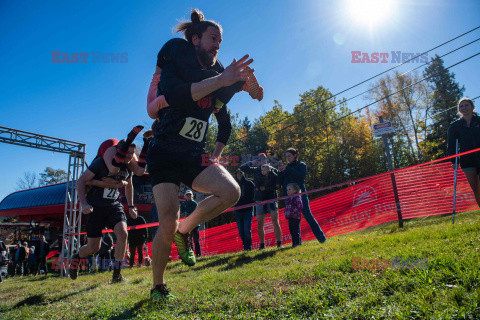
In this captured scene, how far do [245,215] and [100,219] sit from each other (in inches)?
142

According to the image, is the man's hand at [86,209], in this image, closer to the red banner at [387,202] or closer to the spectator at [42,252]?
the red banner at [387,202]

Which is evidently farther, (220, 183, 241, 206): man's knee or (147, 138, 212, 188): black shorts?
(147, 138, 212, 188): black shorts

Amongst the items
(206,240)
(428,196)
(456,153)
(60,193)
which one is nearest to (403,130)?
(428,196)

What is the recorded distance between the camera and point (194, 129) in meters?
2.58

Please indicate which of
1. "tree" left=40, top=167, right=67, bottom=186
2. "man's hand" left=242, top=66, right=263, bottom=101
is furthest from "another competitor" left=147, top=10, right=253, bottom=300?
"tree" left=40, top=167, right=67, bottom=186

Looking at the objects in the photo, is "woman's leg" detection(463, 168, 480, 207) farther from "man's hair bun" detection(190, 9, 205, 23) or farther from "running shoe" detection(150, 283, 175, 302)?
"running shoe" detection(150, 283, 175, 302)

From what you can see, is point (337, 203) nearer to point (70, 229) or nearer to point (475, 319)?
point (475, 319)

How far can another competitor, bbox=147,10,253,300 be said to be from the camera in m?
2.41

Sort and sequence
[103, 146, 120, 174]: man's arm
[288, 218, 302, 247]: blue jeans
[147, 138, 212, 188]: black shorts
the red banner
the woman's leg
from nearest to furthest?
1. [147, 138, 212, 188]: black shorts
2. [103, 146, 120, 174]: man's arm
3. the woman's leg
4. [288, 218, 302, 247]: blue jeans
5. the red banner

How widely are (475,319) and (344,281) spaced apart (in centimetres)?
98

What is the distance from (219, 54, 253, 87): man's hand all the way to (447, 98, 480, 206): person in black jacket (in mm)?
4312

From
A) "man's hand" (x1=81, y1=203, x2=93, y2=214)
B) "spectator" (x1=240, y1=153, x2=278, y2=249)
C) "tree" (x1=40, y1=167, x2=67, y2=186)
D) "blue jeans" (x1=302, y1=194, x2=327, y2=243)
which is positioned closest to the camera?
"man's hand" (x1=81, y1=203, x2=93, y2=214)

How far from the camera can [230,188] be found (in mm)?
2391

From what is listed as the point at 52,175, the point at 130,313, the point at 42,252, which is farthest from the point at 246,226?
the point at 52,175
